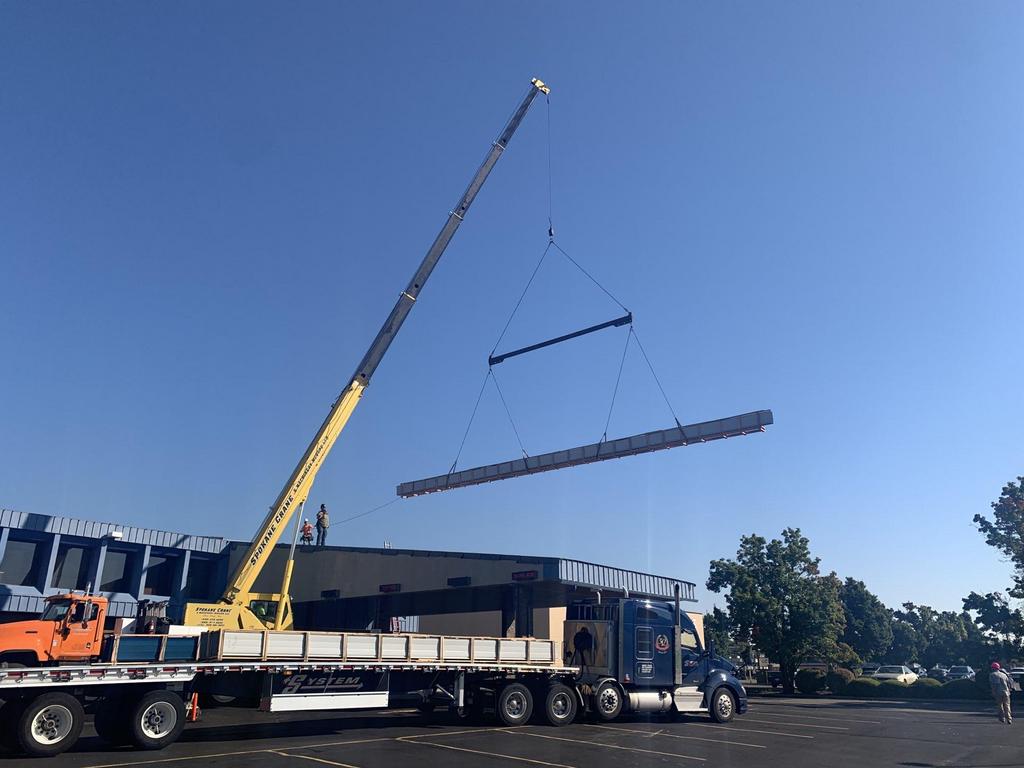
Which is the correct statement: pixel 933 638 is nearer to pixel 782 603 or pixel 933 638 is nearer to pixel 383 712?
pixel 782 603

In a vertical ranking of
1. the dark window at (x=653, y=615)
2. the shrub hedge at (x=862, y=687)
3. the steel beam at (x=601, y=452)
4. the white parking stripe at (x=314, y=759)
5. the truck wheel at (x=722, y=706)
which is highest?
the steel beam at (x=601, y=452)

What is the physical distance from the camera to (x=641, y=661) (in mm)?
20406

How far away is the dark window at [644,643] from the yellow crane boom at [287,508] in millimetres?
11526

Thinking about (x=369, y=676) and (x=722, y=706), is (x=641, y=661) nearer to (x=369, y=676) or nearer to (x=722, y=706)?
(x=722, y=706)

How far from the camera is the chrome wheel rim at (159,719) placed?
46.4 feet

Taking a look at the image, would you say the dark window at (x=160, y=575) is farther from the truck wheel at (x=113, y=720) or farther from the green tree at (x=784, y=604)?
the green tree at (x=784, y=604)

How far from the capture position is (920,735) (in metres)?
19.1

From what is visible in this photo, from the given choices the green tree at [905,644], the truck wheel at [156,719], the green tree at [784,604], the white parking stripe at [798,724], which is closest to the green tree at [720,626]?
the green tree at [784,604]

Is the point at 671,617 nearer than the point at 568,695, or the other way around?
the point at 568,695

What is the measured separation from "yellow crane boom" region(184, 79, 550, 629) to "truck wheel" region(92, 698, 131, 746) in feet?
26.2

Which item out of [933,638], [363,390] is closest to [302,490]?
[363,390]

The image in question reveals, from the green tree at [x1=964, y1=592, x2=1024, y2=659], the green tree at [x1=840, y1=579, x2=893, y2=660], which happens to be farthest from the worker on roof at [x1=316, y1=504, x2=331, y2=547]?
the green tree at [x1=840, y1=579, x2=893, y2=660]

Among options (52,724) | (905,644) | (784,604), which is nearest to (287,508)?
(52,724)

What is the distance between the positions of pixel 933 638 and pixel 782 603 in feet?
188
